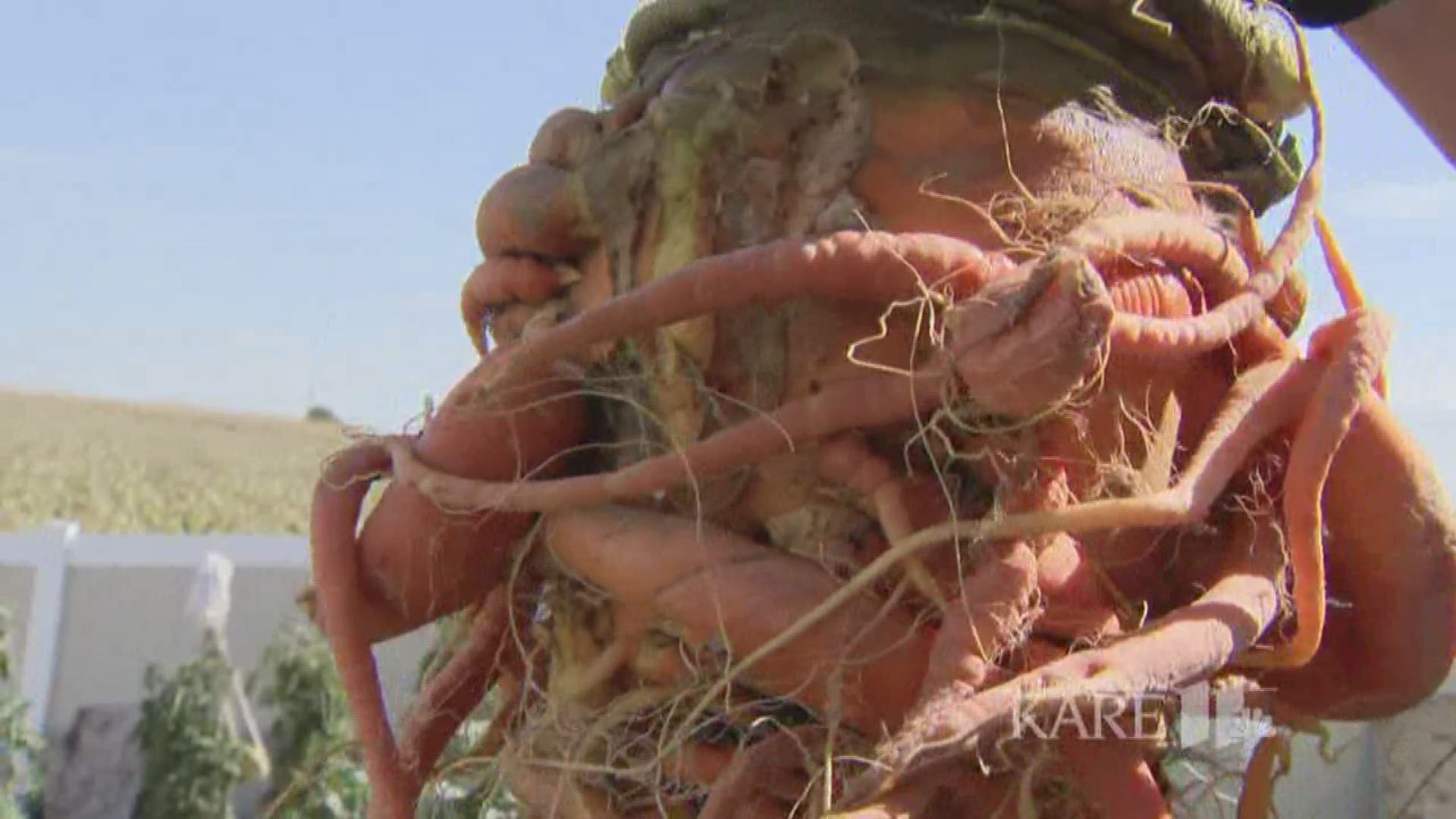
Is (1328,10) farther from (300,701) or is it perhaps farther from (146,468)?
(146,468)

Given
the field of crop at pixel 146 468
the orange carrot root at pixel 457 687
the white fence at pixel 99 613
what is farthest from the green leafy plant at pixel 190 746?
the field of crop at pixel 146 468

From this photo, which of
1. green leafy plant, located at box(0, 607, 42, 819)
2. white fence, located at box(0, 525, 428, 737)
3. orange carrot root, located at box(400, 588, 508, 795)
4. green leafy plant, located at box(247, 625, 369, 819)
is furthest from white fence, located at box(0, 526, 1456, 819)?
orange carrot root, located at box(400, 588, 508, 795)

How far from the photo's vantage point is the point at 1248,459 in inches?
38.2

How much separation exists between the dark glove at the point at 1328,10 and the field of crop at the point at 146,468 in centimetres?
1334

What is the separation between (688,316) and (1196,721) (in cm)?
52

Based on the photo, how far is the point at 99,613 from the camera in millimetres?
7059

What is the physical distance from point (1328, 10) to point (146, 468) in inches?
838

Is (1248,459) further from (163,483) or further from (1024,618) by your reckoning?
(163,483)

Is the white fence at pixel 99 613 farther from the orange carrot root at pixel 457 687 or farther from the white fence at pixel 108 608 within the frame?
the orange carrot root at pixel 457 687

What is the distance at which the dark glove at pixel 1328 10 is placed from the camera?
3.67ft

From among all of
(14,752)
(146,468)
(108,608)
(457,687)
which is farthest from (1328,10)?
(146,468)

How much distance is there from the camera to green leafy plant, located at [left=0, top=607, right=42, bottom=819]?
5020mm

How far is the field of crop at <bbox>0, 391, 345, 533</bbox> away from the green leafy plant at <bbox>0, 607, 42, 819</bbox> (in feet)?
26.6

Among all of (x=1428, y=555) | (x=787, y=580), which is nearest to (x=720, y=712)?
(x=787, y=580)
